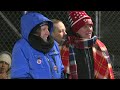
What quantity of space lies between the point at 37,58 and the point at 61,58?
32cm

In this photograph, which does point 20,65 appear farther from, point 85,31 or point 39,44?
point 85,31

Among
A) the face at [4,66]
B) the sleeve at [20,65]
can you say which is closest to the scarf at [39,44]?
the sleeve at [20,65]

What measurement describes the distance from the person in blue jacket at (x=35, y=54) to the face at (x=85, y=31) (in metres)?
0.24

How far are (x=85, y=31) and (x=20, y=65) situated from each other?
610 mm

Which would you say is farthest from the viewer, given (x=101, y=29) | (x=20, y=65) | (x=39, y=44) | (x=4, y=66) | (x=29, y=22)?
(x=101, y=29)

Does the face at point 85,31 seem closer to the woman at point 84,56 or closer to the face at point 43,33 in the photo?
the woman at point 84,56

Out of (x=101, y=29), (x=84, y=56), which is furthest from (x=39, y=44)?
(x=101, y=29)

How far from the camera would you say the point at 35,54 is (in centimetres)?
195

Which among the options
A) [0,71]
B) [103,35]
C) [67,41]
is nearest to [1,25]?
[103,35]
